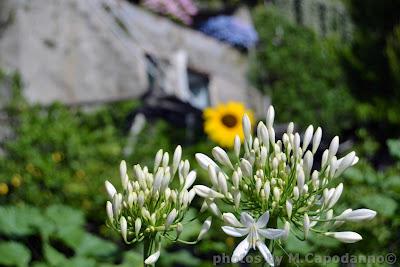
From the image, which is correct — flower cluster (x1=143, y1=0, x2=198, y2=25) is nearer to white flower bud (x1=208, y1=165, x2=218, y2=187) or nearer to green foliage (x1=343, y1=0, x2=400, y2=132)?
green foliage (x1=343, y1=0, x2=400, y2=132)

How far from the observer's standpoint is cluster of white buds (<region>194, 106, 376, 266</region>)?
1241 mm

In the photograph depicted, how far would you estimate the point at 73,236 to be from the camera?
8.00ft

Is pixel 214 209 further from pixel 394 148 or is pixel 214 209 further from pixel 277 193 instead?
pixel 394 148

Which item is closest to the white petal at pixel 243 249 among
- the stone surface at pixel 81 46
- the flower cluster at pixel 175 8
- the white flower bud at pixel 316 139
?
the white flower bud at pixel 316 139

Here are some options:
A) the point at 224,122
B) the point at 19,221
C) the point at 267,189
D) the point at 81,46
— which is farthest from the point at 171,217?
the point at 81,46

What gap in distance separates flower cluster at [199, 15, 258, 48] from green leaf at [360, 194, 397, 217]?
894 centimetres

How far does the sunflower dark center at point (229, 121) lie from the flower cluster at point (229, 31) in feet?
18.7

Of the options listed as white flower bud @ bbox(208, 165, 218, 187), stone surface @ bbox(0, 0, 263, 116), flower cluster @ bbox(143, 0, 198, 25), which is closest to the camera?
white flower bud @ bbox(208, 165, 218, 187)

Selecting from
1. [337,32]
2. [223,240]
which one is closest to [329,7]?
[337,32]

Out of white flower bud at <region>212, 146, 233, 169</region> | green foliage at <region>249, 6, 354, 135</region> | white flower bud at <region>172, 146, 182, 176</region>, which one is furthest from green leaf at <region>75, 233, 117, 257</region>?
green foliage at <region>249, 6, 354, 135</region>

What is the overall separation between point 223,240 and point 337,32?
11667mm

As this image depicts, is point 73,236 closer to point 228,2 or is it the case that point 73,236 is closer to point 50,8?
point 50,8

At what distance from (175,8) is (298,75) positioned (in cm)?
335

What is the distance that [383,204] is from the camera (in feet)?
7.23
